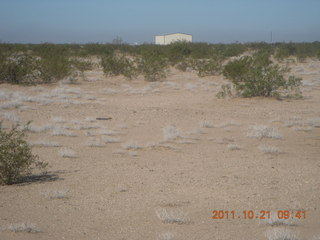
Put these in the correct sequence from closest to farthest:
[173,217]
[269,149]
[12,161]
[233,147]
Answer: [173,217]
[12,161]
[269,149]
[233,147]

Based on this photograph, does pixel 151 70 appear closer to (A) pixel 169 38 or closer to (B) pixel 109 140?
(B) pixel 109 140

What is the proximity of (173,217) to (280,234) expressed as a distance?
56.6 inches

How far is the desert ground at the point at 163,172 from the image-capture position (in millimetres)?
5508

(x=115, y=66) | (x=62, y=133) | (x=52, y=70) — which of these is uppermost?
(x=115, y=66)

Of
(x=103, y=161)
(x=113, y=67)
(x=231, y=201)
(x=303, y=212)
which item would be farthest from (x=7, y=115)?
(x=113, y=67)

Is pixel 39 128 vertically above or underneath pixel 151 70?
underneath

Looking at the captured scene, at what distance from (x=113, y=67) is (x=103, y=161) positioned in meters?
21.0

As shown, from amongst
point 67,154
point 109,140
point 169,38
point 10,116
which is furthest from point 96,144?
point 169,38

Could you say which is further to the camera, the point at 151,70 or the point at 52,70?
the point at 151,70

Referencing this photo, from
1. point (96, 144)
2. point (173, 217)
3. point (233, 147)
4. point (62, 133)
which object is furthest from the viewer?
point (62, 133)

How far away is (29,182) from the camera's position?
24.8 ft

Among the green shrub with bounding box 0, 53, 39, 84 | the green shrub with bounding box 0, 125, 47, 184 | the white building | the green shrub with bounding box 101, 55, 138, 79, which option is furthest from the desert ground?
the white building

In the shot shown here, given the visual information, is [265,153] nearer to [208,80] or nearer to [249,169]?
[249,169]
